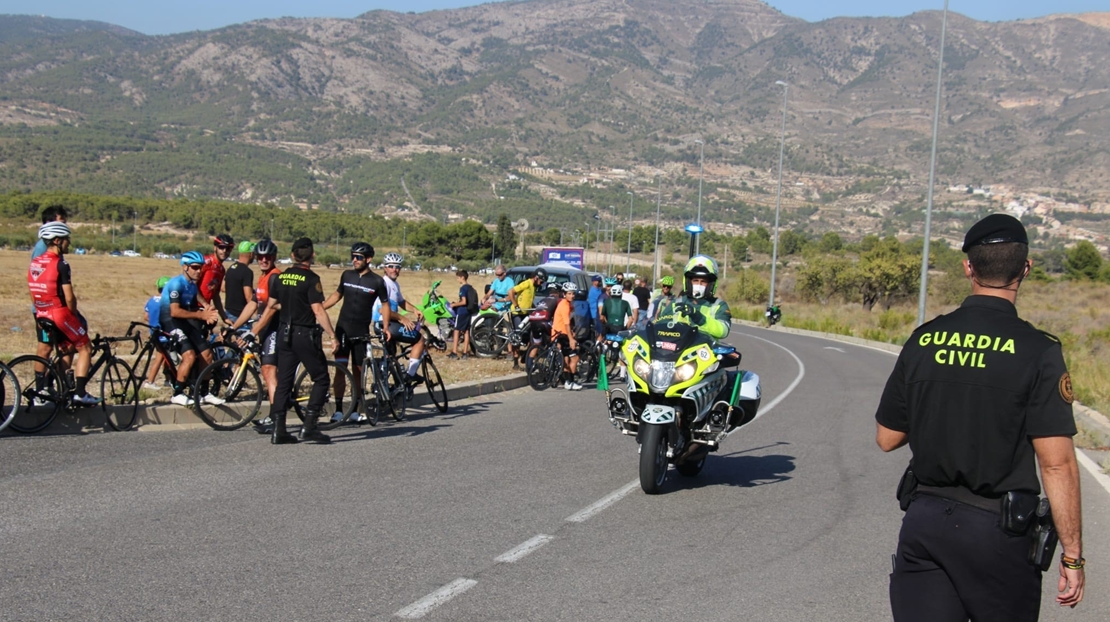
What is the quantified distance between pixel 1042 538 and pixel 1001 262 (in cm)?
95

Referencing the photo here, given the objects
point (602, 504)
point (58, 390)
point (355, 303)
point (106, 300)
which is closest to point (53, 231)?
point (58, 390)

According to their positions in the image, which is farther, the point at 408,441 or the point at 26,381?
the point at 408,441

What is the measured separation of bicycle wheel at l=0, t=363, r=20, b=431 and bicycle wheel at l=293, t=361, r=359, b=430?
2531 mm

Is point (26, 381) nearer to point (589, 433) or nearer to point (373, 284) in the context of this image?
point (373, 284)

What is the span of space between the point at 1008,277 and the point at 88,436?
9.11 metres

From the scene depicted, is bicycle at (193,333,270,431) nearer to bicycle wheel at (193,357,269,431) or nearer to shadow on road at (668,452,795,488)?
bicycle wheel at (193,357,269,431)

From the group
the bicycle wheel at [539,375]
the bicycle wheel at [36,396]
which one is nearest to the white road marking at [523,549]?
the bicycle wheel at [36,396]

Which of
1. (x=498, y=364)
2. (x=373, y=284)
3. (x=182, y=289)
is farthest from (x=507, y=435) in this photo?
(x=498, y=364)

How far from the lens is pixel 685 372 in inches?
327

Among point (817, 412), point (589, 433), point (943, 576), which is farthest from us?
point (817, 412)

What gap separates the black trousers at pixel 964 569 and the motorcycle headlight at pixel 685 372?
15.6 ft

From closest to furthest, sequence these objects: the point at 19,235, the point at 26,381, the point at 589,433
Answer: the point at 26,381 → the point at 589,433 → the point at 19,235

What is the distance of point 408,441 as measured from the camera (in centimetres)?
1073

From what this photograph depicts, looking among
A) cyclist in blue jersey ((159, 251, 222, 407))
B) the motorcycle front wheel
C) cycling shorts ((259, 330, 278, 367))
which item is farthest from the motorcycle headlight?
cyclist in blue jersey ((159, 251, 222, 407))
